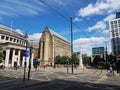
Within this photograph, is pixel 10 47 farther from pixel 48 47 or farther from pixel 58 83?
pixel 48 47

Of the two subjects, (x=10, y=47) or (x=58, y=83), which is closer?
(x=58, y=83)

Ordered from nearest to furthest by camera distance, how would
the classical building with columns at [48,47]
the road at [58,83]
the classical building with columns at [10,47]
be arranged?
the road at [58,83] → the classical building with columns at [10,47] → the classical building with columns at [48,47]

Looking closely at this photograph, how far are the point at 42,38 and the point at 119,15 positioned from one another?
75109 millimetres

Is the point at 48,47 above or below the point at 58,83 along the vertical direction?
above

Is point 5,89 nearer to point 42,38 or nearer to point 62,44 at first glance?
point 42,38

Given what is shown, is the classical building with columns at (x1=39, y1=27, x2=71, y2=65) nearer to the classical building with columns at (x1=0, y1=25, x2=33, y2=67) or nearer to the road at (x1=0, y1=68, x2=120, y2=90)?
the classical building with columns at (x1=0, y1=25, x2=33, y2=67)

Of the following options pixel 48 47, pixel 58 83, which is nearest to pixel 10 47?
pixel 58 83

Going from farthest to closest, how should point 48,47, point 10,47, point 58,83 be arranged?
point 48,47 → point 10,47 → point 58,83

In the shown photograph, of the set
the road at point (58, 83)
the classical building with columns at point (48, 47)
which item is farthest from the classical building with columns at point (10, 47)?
the road at point (58, 83)

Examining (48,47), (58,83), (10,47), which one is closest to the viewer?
(58,83)

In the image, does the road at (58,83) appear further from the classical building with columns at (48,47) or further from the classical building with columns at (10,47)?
the classical building with columns at (48,47)


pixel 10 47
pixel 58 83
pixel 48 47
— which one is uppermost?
pixel 48 47

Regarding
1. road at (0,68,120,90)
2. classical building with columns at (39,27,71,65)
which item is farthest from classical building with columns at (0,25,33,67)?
road at (0,68,120,90)

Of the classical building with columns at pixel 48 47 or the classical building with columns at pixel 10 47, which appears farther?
the classical building with columns at pixel 48 47
